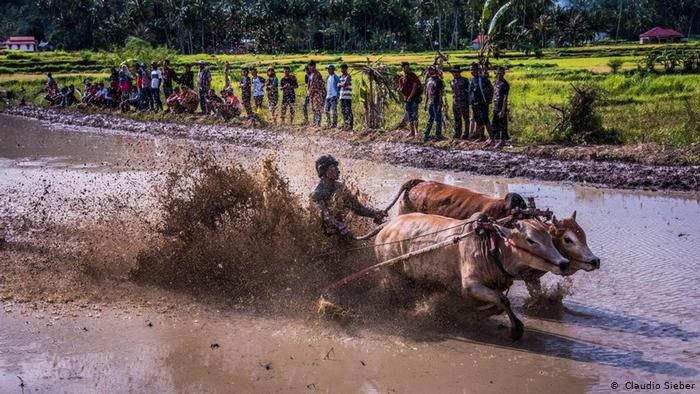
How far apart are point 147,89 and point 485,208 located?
23.3 metres

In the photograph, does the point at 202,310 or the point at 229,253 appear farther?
the point at 229,253

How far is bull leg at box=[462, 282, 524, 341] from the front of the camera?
24.1 ft

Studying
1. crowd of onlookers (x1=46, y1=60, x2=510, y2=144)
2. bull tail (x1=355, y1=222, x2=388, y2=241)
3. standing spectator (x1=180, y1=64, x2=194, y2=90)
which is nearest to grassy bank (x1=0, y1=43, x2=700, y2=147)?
crowd of onlookers (x1=46, y1=60, x2=510, y2=144)

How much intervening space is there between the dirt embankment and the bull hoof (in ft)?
25.6

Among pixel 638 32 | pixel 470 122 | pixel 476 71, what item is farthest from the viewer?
pixel 638 32

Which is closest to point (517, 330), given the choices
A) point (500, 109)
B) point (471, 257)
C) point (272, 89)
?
point (471, 257)

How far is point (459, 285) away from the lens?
794cm

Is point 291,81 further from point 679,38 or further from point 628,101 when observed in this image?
point 679,38

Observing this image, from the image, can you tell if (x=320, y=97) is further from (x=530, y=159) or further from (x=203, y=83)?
Answer: (x=530, y=159)

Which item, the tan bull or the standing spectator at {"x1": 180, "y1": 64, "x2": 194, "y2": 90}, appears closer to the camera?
the tan bull

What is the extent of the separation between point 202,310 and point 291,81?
14.9m

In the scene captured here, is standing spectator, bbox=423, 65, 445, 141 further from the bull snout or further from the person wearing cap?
the bull snout

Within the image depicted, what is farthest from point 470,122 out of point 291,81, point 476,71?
point 291,81

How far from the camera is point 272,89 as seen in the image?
2383cm
